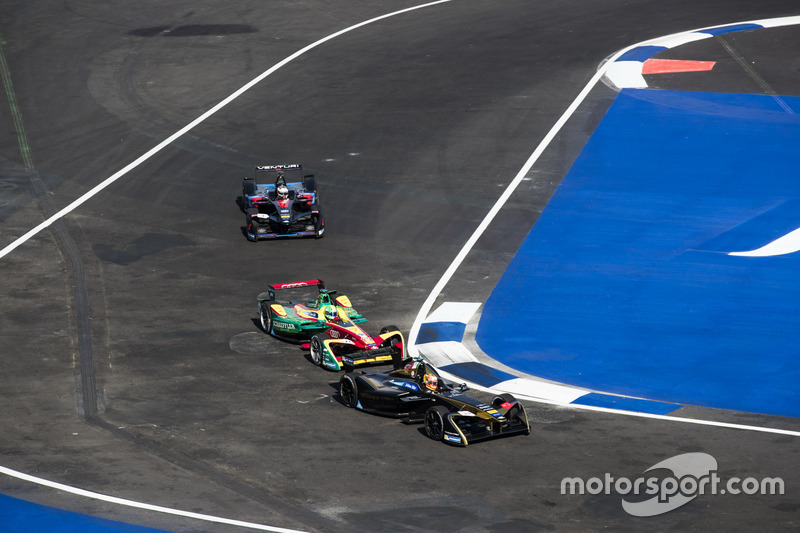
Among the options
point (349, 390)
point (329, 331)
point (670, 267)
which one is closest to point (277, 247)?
point (329, 331)

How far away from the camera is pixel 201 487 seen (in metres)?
19.4

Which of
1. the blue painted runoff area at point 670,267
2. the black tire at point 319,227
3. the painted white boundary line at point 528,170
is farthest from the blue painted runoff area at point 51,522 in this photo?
the black tire at point 319,227

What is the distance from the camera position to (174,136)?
137 feet

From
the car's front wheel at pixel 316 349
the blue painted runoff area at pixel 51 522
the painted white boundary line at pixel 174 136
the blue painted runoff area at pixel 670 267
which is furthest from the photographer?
the painted white boundary line at pixel 174 136

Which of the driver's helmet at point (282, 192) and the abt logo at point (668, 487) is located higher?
the driver's helmet at point (282, 192)

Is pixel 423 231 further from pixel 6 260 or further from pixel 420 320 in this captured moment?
pixel 6 260

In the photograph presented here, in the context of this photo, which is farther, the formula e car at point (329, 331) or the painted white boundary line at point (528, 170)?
the formula e car at point (329, 331)

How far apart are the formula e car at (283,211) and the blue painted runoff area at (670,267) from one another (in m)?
6.61

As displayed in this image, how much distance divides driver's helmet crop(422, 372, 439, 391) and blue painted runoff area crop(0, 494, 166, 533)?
23.2 ft

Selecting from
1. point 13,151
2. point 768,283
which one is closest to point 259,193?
point 13,151

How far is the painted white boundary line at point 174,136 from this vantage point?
114ft

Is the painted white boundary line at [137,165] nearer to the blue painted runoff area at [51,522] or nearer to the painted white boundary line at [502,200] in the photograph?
the blue painted runoff area at [51,522]

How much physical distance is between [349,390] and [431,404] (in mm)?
1898

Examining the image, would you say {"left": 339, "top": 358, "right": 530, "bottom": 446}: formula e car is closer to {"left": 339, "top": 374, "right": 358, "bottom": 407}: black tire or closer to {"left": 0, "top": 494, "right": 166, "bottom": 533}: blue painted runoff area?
{"left": 339, "top": 374, "right": 358, "bottom": 407}: black tire
